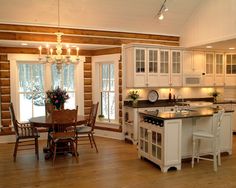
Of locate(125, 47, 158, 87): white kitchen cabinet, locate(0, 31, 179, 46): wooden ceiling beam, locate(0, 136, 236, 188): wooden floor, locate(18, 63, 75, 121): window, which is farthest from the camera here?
locate(18, 63, 75, 121): window

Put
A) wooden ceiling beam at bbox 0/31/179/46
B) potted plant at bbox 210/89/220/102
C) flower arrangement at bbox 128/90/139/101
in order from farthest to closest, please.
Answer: potted plant at bbox 210/89/220/102
flower arrangement at bbox 128/90/139/101
wooden ceiling beam at bbox 0/31/179/46

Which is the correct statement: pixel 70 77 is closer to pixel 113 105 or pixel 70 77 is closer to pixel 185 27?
pixel 113 105

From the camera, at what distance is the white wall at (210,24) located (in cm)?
524

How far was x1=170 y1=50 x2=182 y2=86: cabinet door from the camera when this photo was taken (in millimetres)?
6488

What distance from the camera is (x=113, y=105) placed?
22.0 ft

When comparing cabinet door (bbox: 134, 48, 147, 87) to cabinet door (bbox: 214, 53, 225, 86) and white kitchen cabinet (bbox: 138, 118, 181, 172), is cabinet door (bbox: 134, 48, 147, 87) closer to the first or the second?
white kitchen cabinet (bbox: 138, 118, 181, 172)

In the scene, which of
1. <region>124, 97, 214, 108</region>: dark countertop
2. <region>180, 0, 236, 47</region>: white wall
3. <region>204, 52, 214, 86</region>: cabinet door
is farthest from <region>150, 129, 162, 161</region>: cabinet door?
<region>204, 52, 214, 86</region>: cabinet door

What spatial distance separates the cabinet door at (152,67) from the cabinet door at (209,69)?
168 centimetres

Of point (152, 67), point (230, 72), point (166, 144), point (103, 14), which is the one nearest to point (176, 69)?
point (152, 67)

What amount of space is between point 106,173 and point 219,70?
492 centimetres

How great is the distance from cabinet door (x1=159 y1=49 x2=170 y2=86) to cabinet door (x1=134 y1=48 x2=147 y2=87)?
1.77 ft

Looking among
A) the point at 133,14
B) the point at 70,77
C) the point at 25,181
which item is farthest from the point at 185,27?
the point at 25,181

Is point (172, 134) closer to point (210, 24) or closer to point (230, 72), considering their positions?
point (210, 24)

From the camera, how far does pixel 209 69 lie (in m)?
6.97
